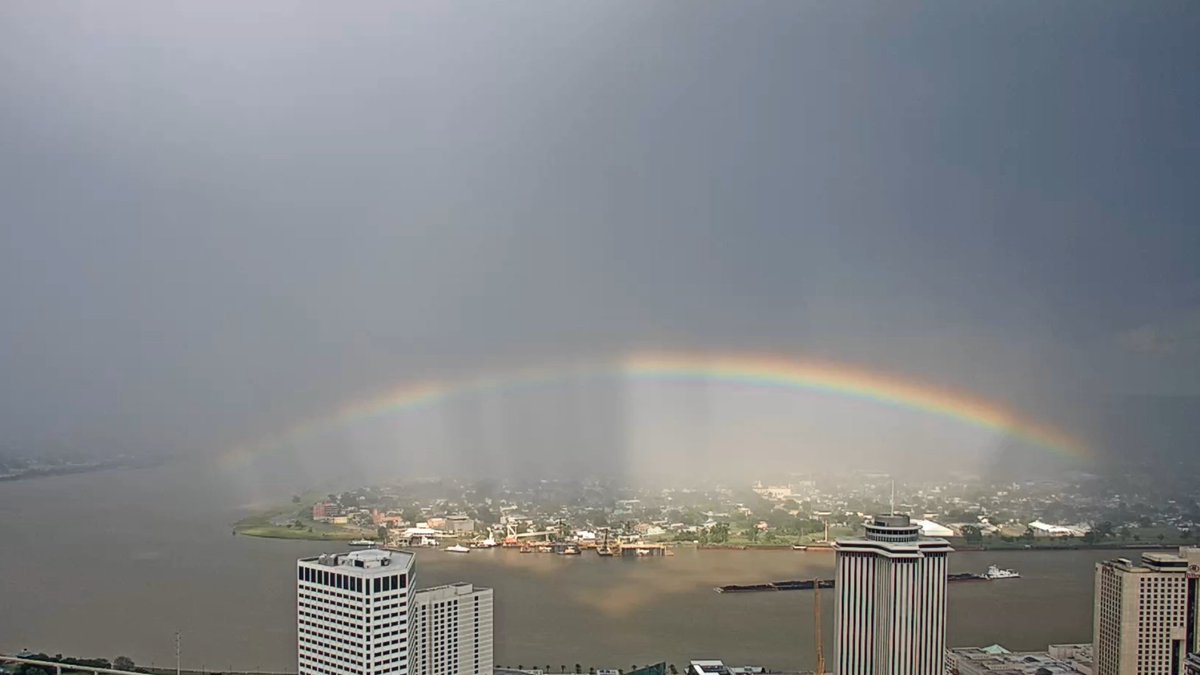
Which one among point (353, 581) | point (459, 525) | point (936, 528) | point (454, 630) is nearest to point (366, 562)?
point (353, 581)

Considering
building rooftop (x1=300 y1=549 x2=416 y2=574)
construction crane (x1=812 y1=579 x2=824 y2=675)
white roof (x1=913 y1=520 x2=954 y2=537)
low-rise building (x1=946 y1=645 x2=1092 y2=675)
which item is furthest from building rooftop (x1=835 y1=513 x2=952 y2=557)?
building rooftop (x1=300 y1=549 x2=416 y2=574)

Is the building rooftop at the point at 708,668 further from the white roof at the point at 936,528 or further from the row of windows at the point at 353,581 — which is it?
the row of windows at the point at 353,581

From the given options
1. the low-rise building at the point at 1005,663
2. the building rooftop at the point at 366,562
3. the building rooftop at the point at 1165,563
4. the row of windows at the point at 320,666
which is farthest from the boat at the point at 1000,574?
the row of windows at the point at 320,666

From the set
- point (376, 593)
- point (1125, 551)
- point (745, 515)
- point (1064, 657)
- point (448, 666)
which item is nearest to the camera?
point (376, 593)

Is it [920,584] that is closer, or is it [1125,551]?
[920,584]

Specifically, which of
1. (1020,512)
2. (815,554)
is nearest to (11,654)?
(815,554)

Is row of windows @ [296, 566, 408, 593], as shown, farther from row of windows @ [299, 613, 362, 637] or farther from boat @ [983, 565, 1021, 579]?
boat @ [983, 565, 1021, 579]

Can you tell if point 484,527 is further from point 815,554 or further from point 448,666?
point 448,666
